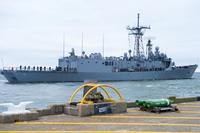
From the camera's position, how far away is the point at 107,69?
90250mm

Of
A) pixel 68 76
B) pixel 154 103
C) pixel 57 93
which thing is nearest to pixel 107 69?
pixel 68 76

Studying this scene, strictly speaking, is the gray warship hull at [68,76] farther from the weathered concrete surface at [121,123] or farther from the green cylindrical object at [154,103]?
the weathered concrete surface at [121,123]

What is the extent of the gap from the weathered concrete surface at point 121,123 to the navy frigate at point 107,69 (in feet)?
236

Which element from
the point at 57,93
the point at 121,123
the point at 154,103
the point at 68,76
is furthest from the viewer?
the point at 68,76

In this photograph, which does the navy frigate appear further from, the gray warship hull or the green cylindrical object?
the green cylindrical object

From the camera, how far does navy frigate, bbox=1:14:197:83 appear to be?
85375 mm

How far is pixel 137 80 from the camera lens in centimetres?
9831

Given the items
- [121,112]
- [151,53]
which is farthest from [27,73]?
[121,112]

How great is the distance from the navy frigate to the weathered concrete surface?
2832 inches

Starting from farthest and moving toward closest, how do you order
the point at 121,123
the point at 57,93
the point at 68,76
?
the point at 68,76 < the point at 57,93 < the point at 121,123

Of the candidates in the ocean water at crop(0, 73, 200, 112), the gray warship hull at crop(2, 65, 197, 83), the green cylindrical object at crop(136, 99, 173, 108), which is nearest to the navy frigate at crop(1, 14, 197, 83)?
the gray warship hull at crop(2, 65, 197, 83)

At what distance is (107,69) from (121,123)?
3143 inches

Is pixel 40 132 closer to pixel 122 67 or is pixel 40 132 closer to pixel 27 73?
pixel 27 73

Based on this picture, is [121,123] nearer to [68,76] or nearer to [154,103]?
[154,103]
